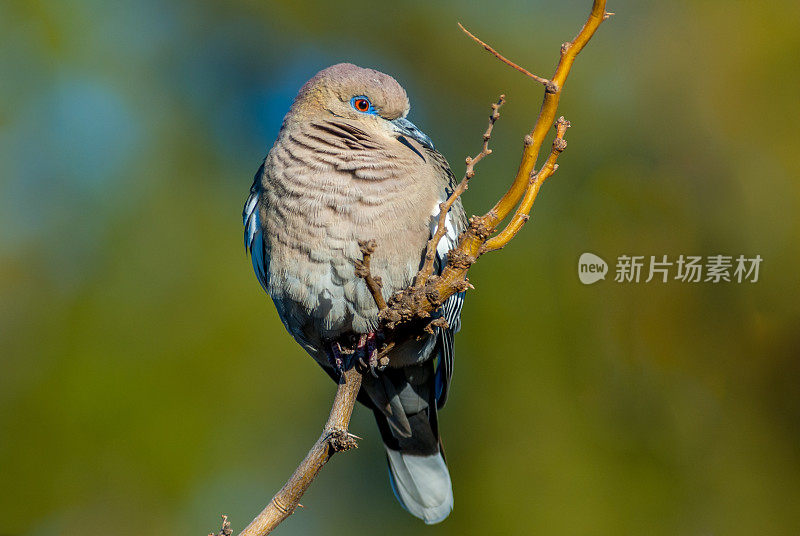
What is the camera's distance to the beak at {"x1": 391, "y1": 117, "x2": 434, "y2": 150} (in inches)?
134

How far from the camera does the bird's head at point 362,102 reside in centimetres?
346

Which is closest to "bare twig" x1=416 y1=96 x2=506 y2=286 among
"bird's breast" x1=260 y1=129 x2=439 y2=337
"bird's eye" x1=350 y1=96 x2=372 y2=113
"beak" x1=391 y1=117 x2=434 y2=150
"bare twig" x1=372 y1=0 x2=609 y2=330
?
"bare twig" x1=372 y1=0 x2=609 y2=330

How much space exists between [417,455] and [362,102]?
1811 mm

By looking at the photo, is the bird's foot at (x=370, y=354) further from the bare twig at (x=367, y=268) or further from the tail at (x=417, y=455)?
the tail at (x=417, y=455)

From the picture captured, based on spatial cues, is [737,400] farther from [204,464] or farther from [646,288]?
[204,464]

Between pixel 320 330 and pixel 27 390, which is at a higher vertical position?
pixel 320 330

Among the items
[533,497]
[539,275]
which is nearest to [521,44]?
[539,275]

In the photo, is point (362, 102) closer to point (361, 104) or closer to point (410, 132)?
point (361, 104)

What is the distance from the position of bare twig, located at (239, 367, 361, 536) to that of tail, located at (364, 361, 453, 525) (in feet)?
4.47

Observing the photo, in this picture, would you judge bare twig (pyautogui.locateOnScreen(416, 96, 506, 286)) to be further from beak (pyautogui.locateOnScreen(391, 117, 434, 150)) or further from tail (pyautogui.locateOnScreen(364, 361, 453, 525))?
tail (pyautogui.locateOnScreen(364, 361, 453, 525))

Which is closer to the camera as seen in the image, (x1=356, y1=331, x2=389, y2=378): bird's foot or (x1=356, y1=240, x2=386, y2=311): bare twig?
(x1=356, y1=240, x2=386, y2=311): bare twig

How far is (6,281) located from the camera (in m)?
5.74

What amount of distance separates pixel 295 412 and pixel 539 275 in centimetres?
204

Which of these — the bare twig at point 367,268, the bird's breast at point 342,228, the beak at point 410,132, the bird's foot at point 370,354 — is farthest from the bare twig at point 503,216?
the beak at point 410,132
